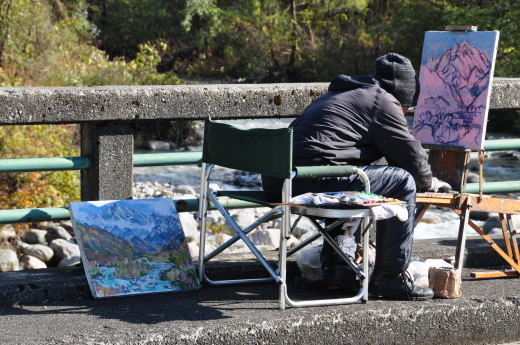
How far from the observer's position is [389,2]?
96.2 ft

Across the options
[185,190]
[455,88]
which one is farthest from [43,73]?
[455,88]

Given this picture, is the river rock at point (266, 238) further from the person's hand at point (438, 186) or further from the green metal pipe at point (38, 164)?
the green metal pipe at point (38, 164)

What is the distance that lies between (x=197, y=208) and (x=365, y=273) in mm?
1108

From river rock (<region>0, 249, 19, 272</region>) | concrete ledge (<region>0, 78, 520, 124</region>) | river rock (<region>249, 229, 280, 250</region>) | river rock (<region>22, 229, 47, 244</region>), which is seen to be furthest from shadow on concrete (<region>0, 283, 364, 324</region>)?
river rock (<region>22, 229, 47, 244</region>)

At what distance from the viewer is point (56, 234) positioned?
9.78 m

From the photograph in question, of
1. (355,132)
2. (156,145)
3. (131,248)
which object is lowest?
(156,145)

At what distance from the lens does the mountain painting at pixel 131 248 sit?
4.33 m

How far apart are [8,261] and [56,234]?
5.50 ft

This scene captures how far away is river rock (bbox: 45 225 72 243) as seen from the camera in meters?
9.69

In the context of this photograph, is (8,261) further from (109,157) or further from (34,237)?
(109,157)

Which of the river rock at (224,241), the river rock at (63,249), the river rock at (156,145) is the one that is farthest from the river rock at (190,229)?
the river rock at (156,145)

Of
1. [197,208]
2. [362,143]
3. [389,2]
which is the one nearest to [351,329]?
[362,143]

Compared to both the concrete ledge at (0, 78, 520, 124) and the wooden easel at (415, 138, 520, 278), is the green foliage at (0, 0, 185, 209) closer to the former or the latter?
the concrete ledge at (0, 78, 520, 124)

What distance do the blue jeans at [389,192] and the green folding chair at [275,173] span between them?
15 centimetres
